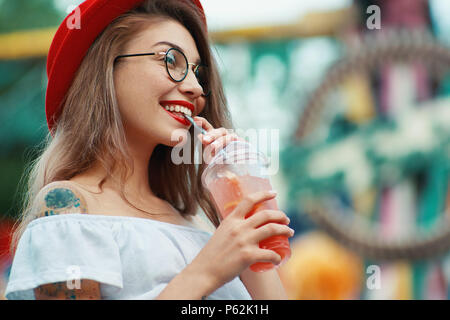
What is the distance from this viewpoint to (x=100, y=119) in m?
→ 1.33

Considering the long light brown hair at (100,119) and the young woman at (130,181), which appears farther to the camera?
the long light brown hair at (100,119)

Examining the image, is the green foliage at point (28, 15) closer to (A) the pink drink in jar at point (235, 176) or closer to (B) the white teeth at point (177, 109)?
(B) the white teeth at point (177, 109)

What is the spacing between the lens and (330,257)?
3932 millimetres

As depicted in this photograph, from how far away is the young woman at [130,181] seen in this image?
1026 mm

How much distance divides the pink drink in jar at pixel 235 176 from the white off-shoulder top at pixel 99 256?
19 cm

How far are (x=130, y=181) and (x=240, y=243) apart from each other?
1.67 feet
